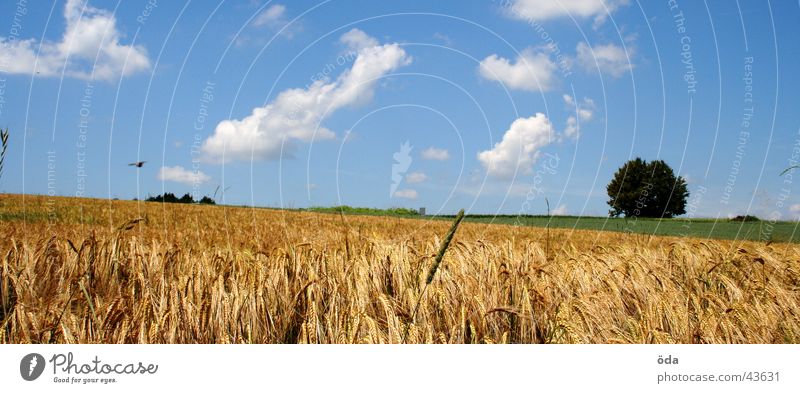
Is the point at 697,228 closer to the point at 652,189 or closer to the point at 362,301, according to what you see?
the point at 652,189

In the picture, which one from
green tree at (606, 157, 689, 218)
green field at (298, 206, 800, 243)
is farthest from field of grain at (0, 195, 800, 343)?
green tree at (606, 157, 689, 218)

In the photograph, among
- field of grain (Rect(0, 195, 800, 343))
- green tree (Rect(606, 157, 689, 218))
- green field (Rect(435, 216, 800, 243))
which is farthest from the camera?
green tree (Rect(606, 157, 689, 218))

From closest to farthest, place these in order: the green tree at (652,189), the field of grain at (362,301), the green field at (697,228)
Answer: the field of grain at (362,301), the green field at (697,228), the green tree at (652,189)

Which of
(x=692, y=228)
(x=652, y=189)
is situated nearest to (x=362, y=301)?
(x=692, y=228)

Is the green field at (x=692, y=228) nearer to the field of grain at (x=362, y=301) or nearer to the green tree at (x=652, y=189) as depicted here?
the field of grain at (x=362, y=301)

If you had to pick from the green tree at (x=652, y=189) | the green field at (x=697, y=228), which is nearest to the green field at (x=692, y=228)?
the green field at (x=697, y=228)

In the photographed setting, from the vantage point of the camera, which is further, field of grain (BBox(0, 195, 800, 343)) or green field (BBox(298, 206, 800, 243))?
green field (BBox(298, 206, 800, 243))

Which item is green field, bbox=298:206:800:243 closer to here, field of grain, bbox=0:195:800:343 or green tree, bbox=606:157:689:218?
field of grain, bbox=0:195:800:343

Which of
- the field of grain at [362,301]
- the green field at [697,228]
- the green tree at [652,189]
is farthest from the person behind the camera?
the green tree at [652,189]

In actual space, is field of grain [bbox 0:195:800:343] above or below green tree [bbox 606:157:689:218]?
below

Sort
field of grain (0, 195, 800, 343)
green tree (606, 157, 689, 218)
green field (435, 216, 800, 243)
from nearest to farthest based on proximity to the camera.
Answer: field of grain (0, 195, 800, 343)
green field (435, 216, 800, 243)
green tree (606, 157, 689, 218)
